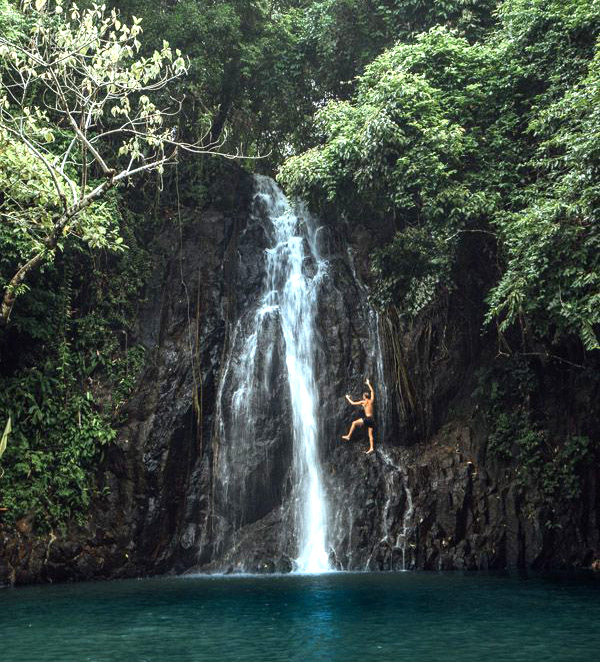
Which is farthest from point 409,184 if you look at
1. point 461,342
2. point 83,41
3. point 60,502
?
point 60,502

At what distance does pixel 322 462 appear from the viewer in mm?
15695

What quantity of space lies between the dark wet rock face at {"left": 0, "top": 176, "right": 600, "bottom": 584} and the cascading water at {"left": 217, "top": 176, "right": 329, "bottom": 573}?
0.21 feet

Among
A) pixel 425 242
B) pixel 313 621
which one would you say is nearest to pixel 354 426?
pixel 425 242

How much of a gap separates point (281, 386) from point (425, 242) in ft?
13.8

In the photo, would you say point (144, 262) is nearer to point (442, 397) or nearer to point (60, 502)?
point (60, 502)

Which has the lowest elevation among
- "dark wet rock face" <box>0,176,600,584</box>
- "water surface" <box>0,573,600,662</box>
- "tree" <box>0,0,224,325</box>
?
"water surface" <box>0,573,600,662</box>

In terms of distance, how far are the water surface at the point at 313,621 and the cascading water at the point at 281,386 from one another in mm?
2727

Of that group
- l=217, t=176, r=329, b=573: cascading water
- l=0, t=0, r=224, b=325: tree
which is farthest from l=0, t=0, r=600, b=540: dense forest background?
l=217, t=176, r=329, b=573: cascading water

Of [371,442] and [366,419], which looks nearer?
[371,442]

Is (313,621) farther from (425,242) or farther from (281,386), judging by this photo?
(425,242)

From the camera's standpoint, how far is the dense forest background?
13.5 meters

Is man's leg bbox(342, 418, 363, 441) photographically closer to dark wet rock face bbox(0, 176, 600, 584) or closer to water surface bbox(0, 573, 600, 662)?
dark wet rock face bbox(0, 176, 600, 584)

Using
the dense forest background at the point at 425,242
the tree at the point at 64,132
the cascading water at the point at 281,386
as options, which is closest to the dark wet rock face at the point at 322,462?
the cascading water at the point at 281,386

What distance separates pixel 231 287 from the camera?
58.0 feet
